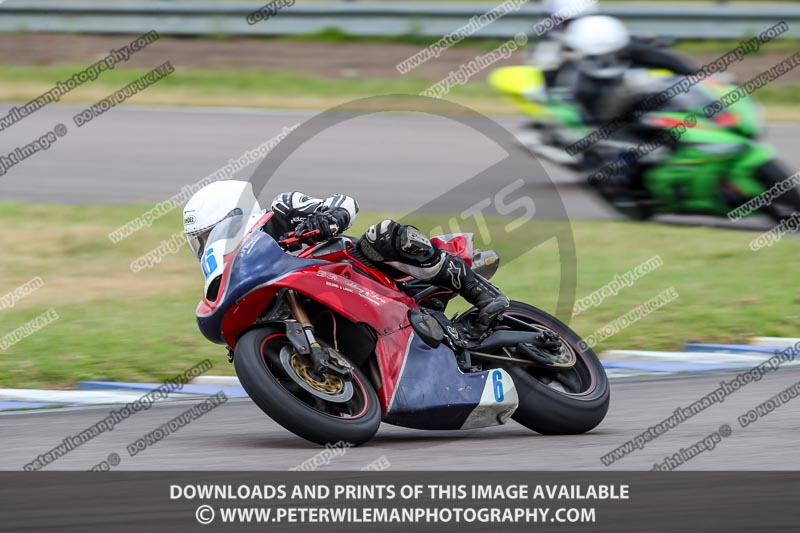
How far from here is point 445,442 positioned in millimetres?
5645

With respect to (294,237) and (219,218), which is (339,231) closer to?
(294,237)

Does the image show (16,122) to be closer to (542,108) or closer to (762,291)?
(542,108)

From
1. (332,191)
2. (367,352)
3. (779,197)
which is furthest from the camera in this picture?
(332,191)

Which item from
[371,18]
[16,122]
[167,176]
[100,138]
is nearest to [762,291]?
[167,176]

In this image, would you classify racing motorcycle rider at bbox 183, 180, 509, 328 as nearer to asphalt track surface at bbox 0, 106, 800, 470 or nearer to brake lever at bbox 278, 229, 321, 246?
brake lever at bbox 278, 229, 321, 246

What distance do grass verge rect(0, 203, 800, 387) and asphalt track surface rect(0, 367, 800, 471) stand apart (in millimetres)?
1258

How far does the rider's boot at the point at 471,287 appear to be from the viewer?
19.0 ft

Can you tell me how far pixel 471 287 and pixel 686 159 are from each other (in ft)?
20.7

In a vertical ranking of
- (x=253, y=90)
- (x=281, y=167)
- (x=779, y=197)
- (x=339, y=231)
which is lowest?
(x=253, y=90)

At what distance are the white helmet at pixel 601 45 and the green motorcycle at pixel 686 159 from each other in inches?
17.5

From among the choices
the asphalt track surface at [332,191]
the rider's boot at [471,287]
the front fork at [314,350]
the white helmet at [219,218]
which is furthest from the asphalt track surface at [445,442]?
the white helmet at [219,218]

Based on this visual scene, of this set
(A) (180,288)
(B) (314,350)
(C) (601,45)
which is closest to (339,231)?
(B) (314,350)

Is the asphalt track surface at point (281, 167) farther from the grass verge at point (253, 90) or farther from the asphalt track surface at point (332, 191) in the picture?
the grass verge at point (253, 90)

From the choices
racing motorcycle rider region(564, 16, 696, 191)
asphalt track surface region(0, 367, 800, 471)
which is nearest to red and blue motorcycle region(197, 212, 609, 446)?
asphalt track surface region(0, 367, 800, 471)
